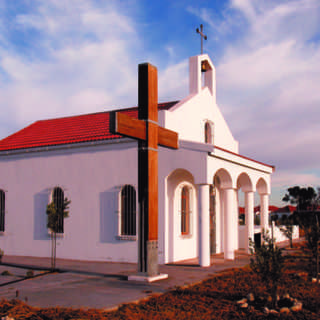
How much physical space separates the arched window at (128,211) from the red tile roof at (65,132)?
221cm

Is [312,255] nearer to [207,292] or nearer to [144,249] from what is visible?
[207,292]

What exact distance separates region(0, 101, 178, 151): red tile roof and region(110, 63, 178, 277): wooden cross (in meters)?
5.10

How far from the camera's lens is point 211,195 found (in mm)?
19156

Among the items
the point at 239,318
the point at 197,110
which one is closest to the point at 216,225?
the point at 197,110

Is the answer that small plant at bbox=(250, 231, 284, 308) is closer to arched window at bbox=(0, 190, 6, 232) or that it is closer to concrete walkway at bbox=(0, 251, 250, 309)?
concrete walkway at bbox=(0, 251, 250, 309)

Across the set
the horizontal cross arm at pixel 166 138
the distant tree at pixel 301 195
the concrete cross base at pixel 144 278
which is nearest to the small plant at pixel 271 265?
the concrete cross base at pixel 144 278

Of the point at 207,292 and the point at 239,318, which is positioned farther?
the point at 207,292

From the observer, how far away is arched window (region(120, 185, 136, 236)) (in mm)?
16172

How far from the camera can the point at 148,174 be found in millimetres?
11195

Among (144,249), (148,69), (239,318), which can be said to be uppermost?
(148,69)

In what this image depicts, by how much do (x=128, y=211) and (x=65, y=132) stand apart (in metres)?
5.50

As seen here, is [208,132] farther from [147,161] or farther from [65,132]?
[147,161]

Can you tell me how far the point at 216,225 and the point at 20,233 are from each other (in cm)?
888

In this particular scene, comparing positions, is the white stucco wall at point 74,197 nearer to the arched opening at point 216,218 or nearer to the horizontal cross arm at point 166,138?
the horizontal cross arm at point 166,138
